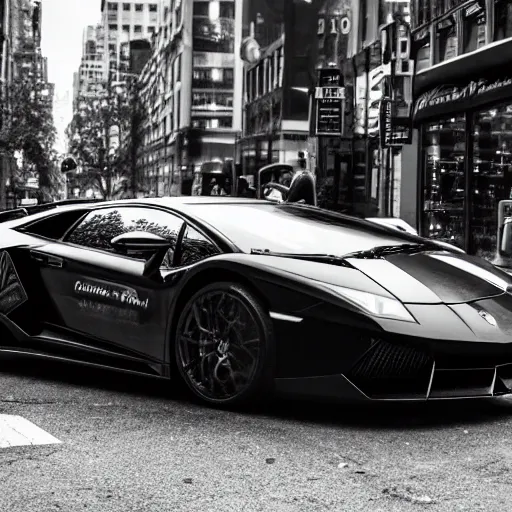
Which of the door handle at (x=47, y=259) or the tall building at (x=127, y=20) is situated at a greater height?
the tall building at (x=127, y=20)

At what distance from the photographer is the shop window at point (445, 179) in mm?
21656

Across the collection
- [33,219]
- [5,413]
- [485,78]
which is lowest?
[5,413]

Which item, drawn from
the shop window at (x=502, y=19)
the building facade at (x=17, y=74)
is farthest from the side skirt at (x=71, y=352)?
the building facade at (x=17, y=74)

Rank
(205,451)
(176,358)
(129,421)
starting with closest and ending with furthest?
(205,451)
(129,421)
(176,358)

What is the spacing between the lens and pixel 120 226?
5938 millimetres

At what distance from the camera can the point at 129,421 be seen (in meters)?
4.81

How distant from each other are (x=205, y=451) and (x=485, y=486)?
1116 mm

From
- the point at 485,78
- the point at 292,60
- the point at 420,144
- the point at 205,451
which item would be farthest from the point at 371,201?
the point at 205,451

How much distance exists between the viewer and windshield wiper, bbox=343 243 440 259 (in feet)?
17.1

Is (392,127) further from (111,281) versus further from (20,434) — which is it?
(20,434)

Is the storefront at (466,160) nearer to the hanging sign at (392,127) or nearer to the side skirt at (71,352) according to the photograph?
the hanging sign at (392,127)

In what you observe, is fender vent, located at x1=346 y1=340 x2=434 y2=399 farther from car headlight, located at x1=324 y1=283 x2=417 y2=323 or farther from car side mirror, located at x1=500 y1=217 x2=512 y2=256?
car side mirror, located at x1=500 y1=217 x2=512 y2=256

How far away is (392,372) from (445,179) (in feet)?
→ 61.2

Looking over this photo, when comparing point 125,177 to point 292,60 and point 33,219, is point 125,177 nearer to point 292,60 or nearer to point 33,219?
point 292,60
